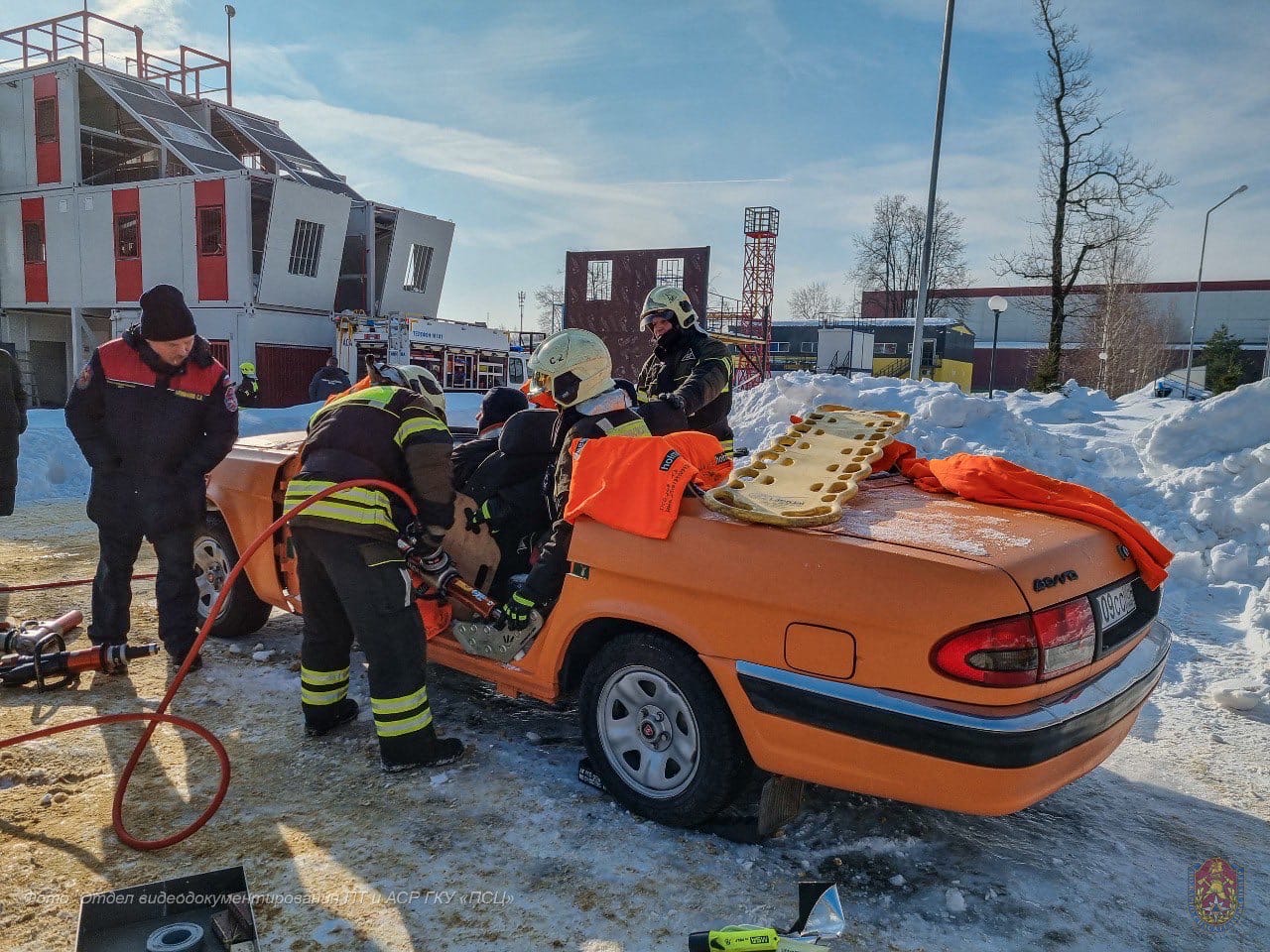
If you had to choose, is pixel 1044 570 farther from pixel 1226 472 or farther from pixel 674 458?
pixel 1226 472

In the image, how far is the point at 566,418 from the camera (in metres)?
3.58

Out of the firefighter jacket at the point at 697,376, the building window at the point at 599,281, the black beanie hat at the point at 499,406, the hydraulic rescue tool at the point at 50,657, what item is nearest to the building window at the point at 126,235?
the building window at the point at 599,281

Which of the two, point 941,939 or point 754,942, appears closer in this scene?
point 754,942

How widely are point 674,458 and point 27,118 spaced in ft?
91.5

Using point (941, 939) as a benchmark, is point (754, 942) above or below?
above

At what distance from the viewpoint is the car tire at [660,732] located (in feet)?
9.05

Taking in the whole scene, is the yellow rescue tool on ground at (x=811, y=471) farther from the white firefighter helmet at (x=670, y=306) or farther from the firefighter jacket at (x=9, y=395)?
the firefighter jacket at (x=9, y=395)

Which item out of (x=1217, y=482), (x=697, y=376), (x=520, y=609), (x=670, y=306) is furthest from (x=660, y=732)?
(x=1217, y=482)

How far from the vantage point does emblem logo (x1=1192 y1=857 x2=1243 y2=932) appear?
101 inches

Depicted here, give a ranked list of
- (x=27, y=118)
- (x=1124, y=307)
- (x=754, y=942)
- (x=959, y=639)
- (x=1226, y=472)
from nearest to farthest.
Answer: (x=754, y=942) → (x=959, y=639) → (x=1226, y=472) → (x=27, y=118) → (x=1124, y=307)

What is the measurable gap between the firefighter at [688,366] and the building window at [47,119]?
24654 mm

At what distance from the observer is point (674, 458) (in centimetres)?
300

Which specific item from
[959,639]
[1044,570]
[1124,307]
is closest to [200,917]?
[959,639]

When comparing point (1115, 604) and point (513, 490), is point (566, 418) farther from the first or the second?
point (1115, 604)
